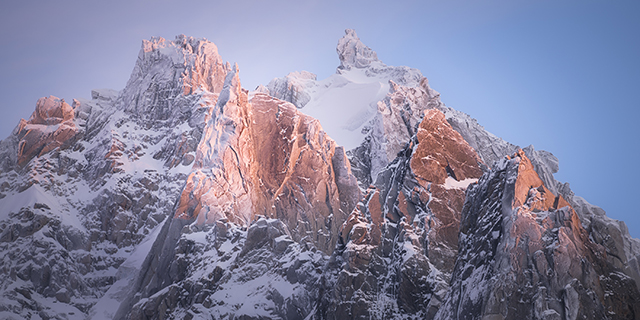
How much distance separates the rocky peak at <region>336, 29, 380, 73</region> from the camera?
157m

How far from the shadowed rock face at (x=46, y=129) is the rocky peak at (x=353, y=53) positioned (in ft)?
238

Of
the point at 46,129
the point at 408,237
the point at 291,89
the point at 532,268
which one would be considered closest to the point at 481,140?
the point at 408,237

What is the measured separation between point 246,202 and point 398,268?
37.2 m

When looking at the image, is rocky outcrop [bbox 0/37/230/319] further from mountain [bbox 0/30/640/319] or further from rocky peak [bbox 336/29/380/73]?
rocky peak [bbox 336/29/380/73]

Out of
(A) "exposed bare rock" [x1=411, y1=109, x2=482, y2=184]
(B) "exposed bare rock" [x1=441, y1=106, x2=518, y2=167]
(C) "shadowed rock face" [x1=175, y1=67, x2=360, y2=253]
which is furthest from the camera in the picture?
(B) "exposed bare rock" [x1=441, y1=106, x2=518, y2=167]

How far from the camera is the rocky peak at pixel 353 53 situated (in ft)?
515

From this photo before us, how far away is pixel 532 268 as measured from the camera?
36656 millimetres

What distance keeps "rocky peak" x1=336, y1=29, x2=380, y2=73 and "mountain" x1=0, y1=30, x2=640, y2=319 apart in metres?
12.0

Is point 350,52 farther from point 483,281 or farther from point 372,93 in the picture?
point 483,281

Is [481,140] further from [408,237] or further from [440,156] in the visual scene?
[408,237]

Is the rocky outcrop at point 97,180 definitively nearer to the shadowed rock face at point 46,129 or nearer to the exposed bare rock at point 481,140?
the shadowed rock face at point 46,129

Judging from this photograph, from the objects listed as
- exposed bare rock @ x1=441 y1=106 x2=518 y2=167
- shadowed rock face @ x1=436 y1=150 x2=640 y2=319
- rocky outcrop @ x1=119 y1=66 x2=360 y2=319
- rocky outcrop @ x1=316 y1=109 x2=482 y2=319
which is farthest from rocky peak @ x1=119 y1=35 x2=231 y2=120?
shadowed rock face @ x1=436 y1=150 x2=640 y2=319

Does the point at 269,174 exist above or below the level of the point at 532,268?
above

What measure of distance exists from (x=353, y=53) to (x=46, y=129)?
277 feet
